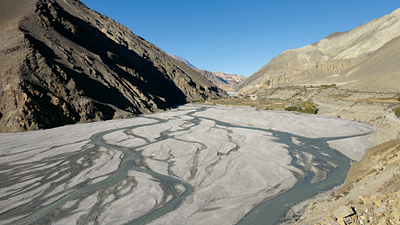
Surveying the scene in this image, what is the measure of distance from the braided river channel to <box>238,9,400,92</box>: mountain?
5525cm

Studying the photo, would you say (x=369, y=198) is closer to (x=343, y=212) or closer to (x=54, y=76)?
(x=343, y=212)

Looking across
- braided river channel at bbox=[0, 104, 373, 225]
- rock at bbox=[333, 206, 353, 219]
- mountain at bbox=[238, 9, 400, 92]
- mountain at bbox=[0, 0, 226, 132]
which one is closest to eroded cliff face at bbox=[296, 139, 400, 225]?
rock at bbox=[333, 206, 353, 219]

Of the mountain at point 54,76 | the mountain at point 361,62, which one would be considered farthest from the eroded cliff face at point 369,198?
the mountain at point 361,62

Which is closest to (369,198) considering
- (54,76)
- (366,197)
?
(366,197)

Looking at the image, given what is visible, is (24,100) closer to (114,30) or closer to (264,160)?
(264,160)

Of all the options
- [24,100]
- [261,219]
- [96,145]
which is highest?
[24,100]

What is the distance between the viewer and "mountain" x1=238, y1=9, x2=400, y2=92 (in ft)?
211

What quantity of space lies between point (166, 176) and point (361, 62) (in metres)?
131

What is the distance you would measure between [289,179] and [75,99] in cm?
3780

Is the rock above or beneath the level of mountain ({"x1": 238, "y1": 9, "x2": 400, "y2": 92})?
beneath

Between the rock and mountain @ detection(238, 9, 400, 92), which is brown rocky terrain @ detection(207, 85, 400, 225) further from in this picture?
mountain @ detection(238, 9, 400, 92)

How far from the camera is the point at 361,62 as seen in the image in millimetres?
105000

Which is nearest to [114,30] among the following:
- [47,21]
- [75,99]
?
[47,21]

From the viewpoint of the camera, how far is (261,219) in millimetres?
9320
